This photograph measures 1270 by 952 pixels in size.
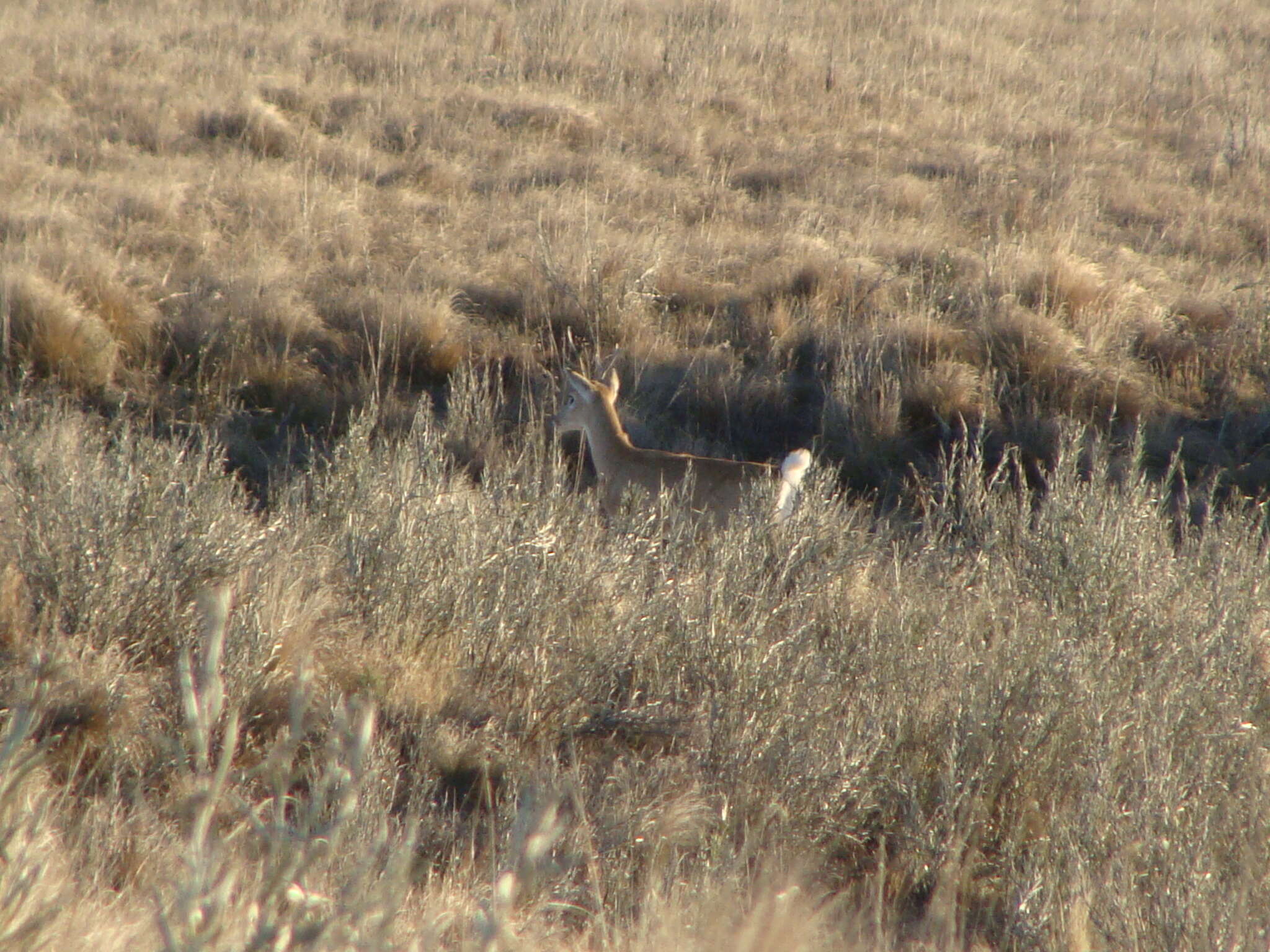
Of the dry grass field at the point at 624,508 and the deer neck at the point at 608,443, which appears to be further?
the deer neck at the point at 608,443

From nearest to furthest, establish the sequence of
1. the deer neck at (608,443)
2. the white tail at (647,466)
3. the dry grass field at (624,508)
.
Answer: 1. the dry grass field at (624,508)
2. the white tail at (647,466)
3. the deer neck at (608,443)

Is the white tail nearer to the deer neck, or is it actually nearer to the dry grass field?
the deer neck

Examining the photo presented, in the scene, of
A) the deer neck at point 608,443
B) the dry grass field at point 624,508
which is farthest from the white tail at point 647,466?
the dry grass field at point 624,508

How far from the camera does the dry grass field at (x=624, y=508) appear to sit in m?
2.75

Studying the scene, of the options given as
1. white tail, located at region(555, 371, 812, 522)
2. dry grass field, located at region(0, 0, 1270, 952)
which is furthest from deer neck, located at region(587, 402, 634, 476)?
dry grass field, located at region(0, 0, 1270, 952)

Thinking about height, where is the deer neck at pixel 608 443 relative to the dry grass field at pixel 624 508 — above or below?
below

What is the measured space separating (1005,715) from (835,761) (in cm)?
61

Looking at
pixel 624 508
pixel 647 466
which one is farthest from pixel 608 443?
pixel 624 508

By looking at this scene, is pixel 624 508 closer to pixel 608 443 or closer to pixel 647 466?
pixel 647 466

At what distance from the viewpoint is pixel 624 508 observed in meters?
5.42

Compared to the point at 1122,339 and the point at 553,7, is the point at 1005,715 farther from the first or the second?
the point at 553,7

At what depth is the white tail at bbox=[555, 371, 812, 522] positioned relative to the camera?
5.43 metres

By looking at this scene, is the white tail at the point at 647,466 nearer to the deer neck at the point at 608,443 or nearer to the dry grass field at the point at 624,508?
the deer neck at the point at 608,443

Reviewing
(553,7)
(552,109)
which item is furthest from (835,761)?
(553,7)
